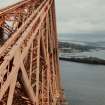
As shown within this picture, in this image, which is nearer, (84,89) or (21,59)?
(21,59)

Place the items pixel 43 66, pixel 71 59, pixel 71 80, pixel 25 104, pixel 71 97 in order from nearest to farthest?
pixel 25 104 < pixel 43 66 < pixel 71 97 < pixel 71 80 < pixel 71 59

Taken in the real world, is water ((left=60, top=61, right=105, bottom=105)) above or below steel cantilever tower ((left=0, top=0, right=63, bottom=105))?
below

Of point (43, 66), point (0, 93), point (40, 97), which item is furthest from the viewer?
point (43, 66)

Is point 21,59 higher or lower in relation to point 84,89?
higher

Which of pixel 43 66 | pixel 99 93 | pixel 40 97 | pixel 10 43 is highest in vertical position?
pixel 10 43

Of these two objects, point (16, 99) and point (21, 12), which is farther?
point (21, 12)

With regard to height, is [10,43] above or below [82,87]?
A: above

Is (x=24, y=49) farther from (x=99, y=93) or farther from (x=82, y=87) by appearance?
(x=82, y=87)

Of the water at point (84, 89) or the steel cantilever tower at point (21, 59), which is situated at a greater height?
the steel cantilever tower at point (21, 59)

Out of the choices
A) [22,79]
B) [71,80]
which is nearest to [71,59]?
[71,80]

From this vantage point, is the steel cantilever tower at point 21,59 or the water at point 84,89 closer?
the steel cantilever tower at point 21,59

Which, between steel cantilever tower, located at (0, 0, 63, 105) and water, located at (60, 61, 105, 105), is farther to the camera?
water, located at (60, 61, 105, 105)
